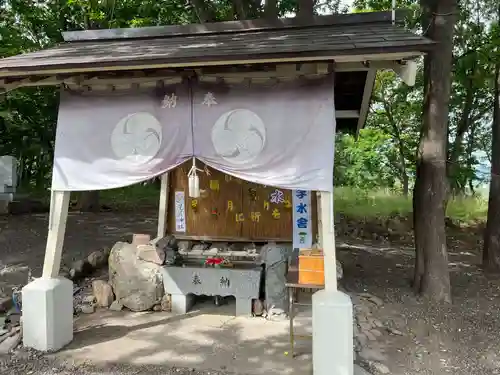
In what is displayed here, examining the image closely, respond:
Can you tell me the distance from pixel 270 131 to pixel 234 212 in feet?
8.93

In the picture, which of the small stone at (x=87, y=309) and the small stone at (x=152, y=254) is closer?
the small stone at (x=87, y=309)

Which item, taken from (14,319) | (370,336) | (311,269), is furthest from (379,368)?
(14,319)

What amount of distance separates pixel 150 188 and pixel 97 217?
34.8ft

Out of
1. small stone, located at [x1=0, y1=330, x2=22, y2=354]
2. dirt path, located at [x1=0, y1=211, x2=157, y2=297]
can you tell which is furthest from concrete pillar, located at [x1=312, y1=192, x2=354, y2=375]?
dirt path, located at [x1=0, y1=211, x2=157, y2=297]

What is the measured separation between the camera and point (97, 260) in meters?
8.60

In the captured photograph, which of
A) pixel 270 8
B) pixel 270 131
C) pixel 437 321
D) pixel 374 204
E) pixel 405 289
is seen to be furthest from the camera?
pixel 374 204

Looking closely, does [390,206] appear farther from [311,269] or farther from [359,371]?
[359,371]

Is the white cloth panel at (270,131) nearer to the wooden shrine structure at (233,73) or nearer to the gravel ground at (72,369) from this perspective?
the wooden shrine structure at (233,73)

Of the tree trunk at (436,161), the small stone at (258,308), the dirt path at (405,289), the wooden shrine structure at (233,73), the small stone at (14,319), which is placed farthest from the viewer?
the tree trunk at (436,161)

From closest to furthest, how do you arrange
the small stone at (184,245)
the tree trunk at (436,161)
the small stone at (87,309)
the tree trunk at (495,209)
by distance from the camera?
the small stone at (87,309)
the tree trunk at (436,161)
the small stone at (184,245)
the tree trunk at (495,209)

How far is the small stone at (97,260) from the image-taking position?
27.7 ft

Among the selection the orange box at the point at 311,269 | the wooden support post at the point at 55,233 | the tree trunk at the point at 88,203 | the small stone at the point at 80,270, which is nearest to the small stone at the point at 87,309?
the wooden support post at the point at 55,233

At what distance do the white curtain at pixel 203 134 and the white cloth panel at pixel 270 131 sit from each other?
0.01 meters

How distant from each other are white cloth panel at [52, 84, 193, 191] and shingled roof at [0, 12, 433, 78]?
1.78 ft
